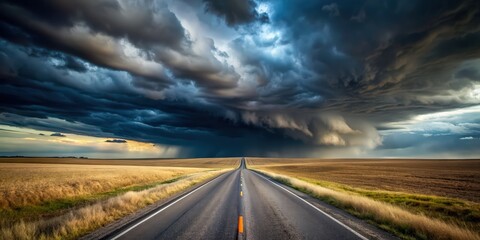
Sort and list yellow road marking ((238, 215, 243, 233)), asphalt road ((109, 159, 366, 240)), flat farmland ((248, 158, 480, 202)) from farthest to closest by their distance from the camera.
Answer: flat farmland ((248, 158, 480, 202))
yellow road marking ((238, 215, 243, 233))
asphalt road ((109, 159, 366, 240))

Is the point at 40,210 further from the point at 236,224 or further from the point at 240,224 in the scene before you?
the point at 240,224

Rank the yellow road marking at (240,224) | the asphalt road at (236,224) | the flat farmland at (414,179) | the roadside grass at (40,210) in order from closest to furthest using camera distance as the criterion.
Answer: the asphalt road at (236,224), the yellow road marking at (240,224), the roadside grass at (40,210), the flat farmland at (414,179)

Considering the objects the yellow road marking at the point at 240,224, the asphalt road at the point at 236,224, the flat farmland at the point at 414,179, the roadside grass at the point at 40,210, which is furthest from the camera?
the flat farmland at the point at 414,179

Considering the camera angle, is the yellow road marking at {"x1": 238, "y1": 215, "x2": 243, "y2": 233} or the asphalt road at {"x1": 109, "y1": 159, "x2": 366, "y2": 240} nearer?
the asphalt road at {"x1": 109, "y1": 159, "x2": 366, "y2": 240}

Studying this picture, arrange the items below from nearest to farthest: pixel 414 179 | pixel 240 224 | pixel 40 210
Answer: pixel 240 224
pixel 40 210
pixel 414 179

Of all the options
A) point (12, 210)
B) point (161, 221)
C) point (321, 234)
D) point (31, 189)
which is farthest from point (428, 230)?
point (31, 189)

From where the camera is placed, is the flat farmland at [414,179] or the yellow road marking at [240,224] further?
the flat farmland at [414,179]

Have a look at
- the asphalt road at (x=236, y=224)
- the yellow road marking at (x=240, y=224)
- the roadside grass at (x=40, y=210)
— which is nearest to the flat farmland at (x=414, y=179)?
the asphalt road at (x=236, y=224)

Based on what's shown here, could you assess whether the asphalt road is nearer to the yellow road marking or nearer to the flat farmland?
the yellow road marking

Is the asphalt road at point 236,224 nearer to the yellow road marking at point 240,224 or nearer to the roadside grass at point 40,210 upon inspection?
the yellow road marking at point 240,224

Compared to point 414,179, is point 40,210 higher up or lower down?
higher up

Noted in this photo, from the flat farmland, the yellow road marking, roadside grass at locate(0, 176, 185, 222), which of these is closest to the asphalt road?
the yellow road marking

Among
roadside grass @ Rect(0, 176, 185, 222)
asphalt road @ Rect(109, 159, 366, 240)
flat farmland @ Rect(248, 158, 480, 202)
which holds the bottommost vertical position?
flat farmland @ Rect(248, 158, 480, 202)

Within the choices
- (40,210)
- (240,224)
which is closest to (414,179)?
(240,224)
